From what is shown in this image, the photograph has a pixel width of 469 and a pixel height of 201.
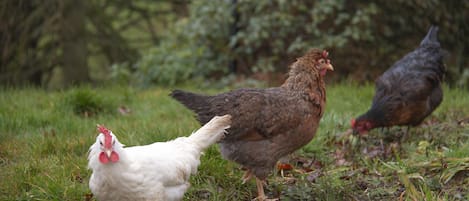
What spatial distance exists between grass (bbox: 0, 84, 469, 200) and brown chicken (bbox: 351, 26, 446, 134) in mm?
188

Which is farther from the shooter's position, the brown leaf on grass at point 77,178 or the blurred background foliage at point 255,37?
the blurred background foliage at point 255,37

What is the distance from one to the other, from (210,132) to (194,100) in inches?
22.0

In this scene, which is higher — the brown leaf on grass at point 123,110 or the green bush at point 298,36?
the green bush at point 298,36

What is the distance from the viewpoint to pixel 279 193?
4465 millimetres

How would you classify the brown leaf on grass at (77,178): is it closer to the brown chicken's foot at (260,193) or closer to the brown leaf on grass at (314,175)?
the brown chicken's foot at (260,193)

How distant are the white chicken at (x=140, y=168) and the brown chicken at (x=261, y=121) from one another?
0.45m

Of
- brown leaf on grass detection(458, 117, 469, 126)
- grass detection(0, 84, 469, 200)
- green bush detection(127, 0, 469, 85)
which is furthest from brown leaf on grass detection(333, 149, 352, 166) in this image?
green bush detection(127, 0, 469, 85)

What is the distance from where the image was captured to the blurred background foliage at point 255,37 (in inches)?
339

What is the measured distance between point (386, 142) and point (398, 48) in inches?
133

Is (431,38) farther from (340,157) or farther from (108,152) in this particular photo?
(108,152)

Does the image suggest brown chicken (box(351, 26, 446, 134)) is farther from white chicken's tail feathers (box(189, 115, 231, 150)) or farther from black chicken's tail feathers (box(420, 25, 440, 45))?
white chicken's tail feathers (box(189, 115, 231, 150))

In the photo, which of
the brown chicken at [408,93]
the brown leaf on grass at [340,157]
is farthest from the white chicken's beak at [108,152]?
the brown chicken at [408,93]

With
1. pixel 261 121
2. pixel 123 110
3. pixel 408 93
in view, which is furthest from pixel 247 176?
pixel 123 110

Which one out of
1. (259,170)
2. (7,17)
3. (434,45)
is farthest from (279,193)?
(7,17)
